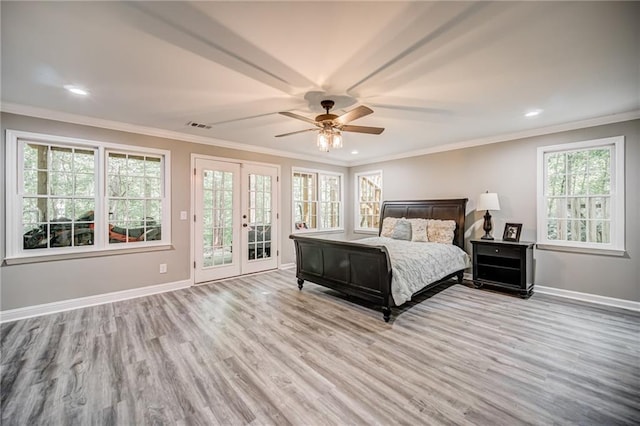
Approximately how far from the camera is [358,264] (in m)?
3.54

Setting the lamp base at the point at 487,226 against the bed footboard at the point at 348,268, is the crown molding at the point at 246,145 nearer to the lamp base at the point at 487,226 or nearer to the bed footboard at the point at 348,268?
the lamp base at the point at 487,226

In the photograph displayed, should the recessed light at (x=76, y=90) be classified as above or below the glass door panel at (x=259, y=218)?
above

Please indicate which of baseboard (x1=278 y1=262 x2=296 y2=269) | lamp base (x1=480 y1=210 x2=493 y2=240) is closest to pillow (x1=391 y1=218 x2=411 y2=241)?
lamp base (x1=480 y1=210 x2=493 y2=240)

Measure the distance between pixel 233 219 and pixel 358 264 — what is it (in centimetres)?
275

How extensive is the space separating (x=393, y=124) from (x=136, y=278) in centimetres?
455

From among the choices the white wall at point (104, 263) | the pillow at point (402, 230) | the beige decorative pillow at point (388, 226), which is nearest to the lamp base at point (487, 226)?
the pillow at point (402, 230)

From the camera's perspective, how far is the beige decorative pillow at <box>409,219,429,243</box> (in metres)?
5.04

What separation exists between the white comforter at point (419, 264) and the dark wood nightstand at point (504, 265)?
31 centimetres

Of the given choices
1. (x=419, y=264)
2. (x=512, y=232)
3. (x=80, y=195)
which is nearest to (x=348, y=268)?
(x=419, y=264)

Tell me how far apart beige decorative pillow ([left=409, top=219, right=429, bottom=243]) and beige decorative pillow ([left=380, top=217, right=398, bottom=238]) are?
1.51 ft

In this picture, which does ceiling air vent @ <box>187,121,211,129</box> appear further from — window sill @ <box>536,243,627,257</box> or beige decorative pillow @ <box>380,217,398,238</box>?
window sill @ <box>536,243,627,257</box>

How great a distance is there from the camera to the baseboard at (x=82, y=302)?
10.7ft

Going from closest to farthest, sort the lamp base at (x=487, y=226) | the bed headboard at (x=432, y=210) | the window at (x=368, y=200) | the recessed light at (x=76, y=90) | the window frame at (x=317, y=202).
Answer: the recessed light at (x=76, y=90) < the lamp base at (x=487, y=226) < the bed headboard at (x=432, y=210) < the window frame at (x=317, y=202) < the window at (x=368, y=200)

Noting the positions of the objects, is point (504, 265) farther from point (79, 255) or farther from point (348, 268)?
point (79, 255)
